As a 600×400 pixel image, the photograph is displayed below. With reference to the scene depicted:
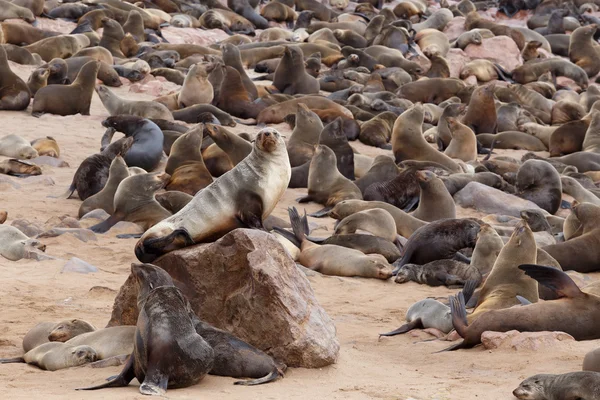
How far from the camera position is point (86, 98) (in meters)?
13.2

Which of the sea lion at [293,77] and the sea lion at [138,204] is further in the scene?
the sea lion at [293,77]

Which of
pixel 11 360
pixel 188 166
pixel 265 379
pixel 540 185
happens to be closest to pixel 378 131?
pixel 540 185

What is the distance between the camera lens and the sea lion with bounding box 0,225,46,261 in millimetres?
7098

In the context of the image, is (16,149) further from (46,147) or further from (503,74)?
(503,74)

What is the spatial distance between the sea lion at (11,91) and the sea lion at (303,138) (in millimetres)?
3786

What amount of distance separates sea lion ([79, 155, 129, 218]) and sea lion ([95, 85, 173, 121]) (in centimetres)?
343

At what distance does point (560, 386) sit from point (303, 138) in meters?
7.92

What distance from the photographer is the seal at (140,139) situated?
33.9 ft

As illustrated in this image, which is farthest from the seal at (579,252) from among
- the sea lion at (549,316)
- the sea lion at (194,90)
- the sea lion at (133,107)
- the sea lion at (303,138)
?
the sea lion at (194,90)

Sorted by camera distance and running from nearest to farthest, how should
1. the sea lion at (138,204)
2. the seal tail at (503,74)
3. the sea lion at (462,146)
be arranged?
the sea lion at (138,204) < the sea lion at (462,146) < the seal tail at (503,74)

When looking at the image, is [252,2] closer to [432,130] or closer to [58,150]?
[432,130]

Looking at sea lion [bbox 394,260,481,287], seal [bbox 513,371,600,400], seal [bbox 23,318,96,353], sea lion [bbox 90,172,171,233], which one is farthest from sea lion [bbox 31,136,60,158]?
seal [bbox 513,371,600,400]

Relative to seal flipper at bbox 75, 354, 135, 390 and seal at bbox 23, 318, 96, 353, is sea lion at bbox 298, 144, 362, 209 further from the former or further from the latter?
seal flipper at bbox 75, 354, 135, 390

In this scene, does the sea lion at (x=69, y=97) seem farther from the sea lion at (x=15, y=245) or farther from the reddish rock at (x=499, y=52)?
the reddish rock at (x=499, y=52)
